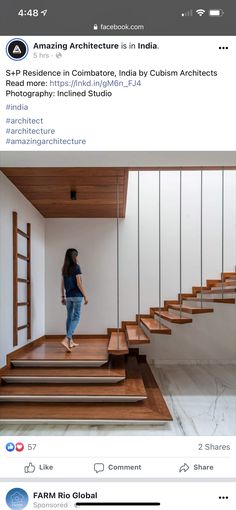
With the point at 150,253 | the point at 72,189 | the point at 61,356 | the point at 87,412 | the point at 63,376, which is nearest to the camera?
the point at 87,412

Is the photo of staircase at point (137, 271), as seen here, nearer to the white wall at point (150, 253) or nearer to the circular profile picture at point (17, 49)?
the white wall at point (150, 253)

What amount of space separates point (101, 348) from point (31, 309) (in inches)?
29.1

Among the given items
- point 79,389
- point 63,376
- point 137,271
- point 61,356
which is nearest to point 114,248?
point 137,271

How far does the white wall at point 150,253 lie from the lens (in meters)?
4.15

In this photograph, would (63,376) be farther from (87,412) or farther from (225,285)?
(225,285)

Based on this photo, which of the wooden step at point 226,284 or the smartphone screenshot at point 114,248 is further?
the wooden step at point 226,284

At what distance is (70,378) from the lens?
106 inches

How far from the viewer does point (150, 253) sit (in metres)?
4.20

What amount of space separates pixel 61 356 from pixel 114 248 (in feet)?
4.93

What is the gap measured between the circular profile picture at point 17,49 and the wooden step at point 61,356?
98.8 inches
